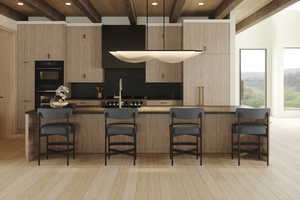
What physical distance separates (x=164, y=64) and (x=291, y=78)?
635 cm

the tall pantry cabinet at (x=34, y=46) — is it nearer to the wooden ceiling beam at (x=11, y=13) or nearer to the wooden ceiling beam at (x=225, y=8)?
the wooden ceiling beam at (x=11, y=13)

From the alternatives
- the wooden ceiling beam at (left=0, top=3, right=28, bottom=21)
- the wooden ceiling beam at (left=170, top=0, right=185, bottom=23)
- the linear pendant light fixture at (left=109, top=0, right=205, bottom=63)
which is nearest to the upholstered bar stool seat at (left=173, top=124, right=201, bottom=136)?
the linear pendant light fixture at (left=109, top=0, right=205, bottom=63)

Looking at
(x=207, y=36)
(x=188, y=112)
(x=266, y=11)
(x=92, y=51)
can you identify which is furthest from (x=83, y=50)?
(x=266, y=11)

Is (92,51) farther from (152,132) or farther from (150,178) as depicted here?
(150,178)

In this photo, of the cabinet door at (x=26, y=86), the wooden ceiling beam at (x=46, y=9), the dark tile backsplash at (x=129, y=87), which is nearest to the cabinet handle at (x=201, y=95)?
the dark tile backsplash at (x=129, y=87)

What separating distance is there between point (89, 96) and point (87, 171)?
164 inches

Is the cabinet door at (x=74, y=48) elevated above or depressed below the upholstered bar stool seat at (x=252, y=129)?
above

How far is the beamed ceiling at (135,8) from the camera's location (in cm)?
709

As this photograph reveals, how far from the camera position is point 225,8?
24.2 ft

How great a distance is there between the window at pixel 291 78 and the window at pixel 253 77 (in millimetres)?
726

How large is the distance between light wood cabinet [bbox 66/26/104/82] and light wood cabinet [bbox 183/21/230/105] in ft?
6.94

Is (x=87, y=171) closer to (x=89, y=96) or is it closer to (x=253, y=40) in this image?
(x=89, y=96)

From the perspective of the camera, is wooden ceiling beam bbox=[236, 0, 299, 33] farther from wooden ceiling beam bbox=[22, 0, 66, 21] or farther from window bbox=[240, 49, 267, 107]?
wooden ceiling beam bbox=[22, 0, 66, 21]

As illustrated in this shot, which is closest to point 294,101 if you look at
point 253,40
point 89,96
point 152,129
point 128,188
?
point 253,40
